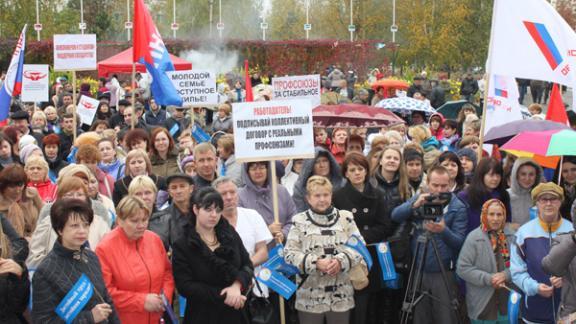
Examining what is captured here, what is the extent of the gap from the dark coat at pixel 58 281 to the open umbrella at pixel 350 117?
7.79 metres

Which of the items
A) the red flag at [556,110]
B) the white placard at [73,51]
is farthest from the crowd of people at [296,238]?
the white placard at [73,51]

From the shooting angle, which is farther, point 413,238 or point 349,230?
point 413,238

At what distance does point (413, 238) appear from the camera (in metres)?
8.93

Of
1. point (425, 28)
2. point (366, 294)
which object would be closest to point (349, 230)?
point (366, 294)

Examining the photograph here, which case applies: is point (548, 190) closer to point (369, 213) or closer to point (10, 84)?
point (369, 213)

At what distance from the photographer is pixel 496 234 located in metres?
8.42

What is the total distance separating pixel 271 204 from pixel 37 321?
3.15 metres

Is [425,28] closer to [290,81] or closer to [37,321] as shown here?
[290,81]

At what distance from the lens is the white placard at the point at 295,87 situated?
14138mm

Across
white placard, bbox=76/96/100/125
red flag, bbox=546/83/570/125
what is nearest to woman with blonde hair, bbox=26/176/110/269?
red flag, bbox=546/83/570/125

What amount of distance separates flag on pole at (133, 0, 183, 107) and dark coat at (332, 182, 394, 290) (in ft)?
17.6

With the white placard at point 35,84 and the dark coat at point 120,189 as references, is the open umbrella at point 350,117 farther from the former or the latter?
the white placard at point 35,84

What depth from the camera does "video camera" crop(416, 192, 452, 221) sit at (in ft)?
26.9

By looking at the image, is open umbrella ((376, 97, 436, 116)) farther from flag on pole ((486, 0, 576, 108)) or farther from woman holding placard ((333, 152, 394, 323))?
woman holding placard ((333, 152, 394, 323))
